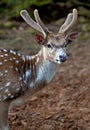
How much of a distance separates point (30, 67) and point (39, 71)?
11 cm

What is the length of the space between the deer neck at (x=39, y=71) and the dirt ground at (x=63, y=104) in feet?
2.33

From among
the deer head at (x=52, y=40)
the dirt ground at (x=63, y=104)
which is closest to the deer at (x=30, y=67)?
the deer head at (x=52, y=40)

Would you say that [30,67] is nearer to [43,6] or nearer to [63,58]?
[63,58]

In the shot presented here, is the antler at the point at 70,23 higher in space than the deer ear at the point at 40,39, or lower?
A: higher

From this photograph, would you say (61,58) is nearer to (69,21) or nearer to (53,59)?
(53,59)

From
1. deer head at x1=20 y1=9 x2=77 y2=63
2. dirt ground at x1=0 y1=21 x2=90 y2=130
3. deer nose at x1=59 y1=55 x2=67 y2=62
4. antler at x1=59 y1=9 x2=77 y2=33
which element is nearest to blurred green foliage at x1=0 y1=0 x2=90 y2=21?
dirt ground at x1=0 y1=21 x2=90 y2=130

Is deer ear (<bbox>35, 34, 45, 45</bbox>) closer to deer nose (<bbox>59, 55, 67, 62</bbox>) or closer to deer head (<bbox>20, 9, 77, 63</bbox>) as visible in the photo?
deer head (<bbox>20, 9, 77, 63</bbox>)

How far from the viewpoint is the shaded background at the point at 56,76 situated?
251 inches

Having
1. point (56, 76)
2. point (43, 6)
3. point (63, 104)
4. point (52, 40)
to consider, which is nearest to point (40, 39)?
point (52, 40)

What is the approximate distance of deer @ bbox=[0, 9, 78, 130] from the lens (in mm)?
5535

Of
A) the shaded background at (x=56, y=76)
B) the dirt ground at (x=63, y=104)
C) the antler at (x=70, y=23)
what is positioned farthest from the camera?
the shaded background at (x=56, y=76)

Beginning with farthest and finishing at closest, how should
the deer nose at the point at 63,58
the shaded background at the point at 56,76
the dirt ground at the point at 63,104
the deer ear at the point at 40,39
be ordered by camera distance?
the shaded background at the point at 56,76, the dirt ground at the point at 63,104, the deer ear at the point at 40,39, the deer nose at the point at 63,58

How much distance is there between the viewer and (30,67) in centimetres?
575

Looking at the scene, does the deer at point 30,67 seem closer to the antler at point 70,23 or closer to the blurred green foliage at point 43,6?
the antler at point 70,23
